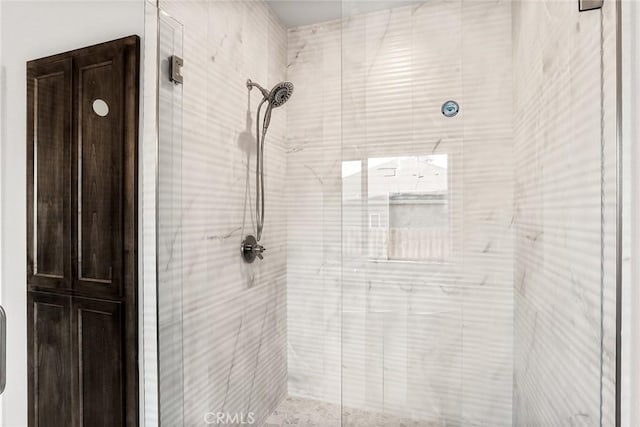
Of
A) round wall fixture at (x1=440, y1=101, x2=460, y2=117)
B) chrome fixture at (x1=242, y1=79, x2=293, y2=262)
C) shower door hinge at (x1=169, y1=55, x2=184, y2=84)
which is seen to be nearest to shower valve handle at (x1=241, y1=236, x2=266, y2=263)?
chrome fixture at (x1=242, y1=79, x2=293, y2=262)

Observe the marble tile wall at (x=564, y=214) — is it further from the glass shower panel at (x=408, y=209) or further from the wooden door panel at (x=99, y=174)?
the wooden door panel at (x=99, y=174)

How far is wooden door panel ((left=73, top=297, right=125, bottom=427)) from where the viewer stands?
1.24m

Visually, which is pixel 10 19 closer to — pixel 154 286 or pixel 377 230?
pixel 154 286

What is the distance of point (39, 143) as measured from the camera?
135 cm

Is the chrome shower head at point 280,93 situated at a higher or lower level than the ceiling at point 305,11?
lower

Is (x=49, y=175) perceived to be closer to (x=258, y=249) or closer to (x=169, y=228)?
(x=169, y=228)

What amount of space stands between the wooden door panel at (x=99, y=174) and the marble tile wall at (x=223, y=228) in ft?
0.58

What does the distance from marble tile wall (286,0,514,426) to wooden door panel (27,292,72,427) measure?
41.3 inches

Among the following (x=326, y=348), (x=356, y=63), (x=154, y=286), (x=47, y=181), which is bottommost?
(x=326, y=348)

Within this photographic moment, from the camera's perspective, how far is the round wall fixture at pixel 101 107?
1.26 meters

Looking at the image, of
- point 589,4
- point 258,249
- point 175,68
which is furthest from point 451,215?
point 175,68

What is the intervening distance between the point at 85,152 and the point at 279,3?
3.06 ft

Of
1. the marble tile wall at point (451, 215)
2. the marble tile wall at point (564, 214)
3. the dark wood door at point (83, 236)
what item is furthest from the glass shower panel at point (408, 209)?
the dark wood door at point (83, 236)

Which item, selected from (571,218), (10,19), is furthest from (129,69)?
(571,218)
